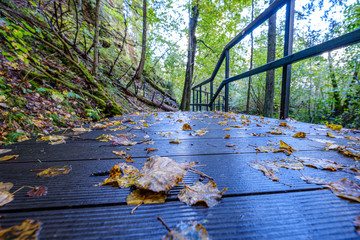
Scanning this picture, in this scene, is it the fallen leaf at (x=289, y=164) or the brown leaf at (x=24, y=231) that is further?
the fallen leaf at (x=289, y=164)

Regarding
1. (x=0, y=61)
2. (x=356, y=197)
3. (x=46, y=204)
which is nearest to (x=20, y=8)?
(x=0, y=61)

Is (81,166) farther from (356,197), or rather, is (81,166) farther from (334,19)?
(334,19)

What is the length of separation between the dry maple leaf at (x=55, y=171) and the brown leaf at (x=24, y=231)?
0.29 metres

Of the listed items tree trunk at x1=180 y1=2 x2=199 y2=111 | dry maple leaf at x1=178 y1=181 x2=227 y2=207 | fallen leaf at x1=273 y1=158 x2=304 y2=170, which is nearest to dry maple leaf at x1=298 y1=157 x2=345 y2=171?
fallen leaf at x1=273 y1=158 x2=304 y2=170

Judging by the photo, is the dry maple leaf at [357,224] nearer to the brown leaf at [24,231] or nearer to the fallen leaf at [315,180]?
the fallen leaf at [315,180]

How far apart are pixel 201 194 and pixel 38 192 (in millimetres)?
523

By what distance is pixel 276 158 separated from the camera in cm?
80

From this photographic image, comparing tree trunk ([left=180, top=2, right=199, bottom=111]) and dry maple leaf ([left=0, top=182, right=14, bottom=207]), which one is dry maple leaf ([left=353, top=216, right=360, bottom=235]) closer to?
dry maple leaf ([left=0, top=182, right=14, bottom=207])

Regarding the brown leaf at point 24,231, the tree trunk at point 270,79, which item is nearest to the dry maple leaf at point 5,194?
the brown leaf at point 24,231

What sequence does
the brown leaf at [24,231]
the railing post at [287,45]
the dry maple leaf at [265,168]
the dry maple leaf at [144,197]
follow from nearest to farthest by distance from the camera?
the brown leaf at [24,231] → the dry maple leaf at [144,197] → the dry maple leaf at [265,168] → the railing post at [287,45]

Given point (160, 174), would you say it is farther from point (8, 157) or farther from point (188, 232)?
point (8, 157)

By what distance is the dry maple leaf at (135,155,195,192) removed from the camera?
525 millimetres

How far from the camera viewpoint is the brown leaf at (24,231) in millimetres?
341

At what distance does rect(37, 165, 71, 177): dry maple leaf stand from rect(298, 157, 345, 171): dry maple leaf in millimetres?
1044
